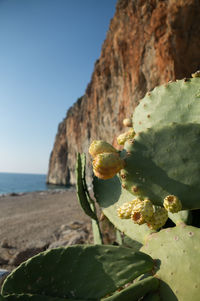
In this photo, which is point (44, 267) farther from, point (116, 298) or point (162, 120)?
point (162, 120)

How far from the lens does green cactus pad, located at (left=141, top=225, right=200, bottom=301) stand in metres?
0.66

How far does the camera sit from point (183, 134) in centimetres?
76

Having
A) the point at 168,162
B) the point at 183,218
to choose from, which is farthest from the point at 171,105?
the point at 183,218

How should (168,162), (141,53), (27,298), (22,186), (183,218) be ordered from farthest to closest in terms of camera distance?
1. (22,186)
2. (141,53)
3. (183,218)
4. (168,162)
5. (27,298)

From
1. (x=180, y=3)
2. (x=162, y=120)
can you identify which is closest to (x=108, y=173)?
(x=162, y=120)

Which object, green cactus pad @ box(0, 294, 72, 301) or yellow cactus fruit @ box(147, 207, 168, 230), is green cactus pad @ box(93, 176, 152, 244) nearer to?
yellow cactus fruit @ box(147, 207, 168, 230)

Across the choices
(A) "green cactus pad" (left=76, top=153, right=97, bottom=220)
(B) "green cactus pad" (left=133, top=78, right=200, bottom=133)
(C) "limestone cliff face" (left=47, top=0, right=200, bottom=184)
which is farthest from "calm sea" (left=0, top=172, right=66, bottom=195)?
(B) "green cactus pad" (left=133, top=78, right=200, bottom=133)

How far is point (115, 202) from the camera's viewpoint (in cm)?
104

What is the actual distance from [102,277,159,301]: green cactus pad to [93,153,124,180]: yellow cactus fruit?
0.31m

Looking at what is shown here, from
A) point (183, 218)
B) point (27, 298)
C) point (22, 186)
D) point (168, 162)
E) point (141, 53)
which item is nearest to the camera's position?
Answer: point (27, 298)

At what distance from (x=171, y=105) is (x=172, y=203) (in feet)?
1.37

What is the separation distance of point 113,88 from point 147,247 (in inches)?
547

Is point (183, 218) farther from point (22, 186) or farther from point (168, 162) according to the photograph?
point (22, 186)

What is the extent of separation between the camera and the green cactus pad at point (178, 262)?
66 cm
